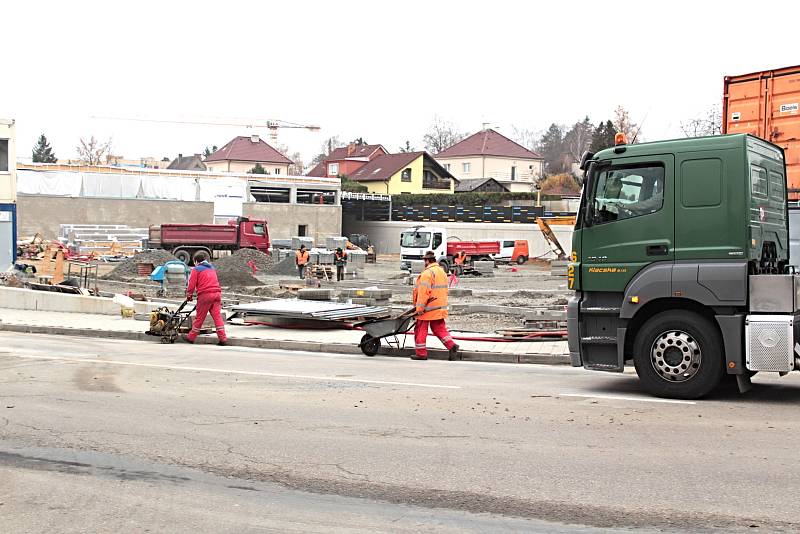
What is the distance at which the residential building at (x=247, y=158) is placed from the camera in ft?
378

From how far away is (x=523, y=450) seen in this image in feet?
25.0

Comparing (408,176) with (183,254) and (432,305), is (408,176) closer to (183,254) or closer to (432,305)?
Result: (183,254)

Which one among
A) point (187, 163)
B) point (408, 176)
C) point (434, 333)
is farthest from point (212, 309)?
point (187, 163)

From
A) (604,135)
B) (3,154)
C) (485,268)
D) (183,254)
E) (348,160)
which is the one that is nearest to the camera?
(3,154)

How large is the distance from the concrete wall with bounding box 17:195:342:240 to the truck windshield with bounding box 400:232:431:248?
89.4 ft

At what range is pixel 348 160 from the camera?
108938 mm

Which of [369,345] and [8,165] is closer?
[369,345]

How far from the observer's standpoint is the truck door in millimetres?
10227

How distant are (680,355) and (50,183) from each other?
66.1m

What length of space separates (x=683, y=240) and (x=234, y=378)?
6.00m

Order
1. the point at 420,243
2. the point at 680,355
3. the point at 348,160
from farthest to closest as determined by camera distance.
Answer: the point at 348,160
the point at 420,243
the point at 680,355

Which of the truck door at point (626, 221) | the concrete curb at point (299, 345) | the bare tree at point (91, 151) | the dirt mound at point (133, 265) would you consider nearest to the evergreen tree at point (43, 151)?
the bare tree at point (91, 151)

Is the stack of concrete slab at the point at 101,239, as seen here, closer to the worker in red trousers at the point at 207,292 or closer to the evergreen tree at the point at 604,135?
the worker in red trousers at the point at 207,292

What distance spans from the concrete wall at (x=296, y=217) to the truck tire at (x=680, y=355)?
2590 inches
